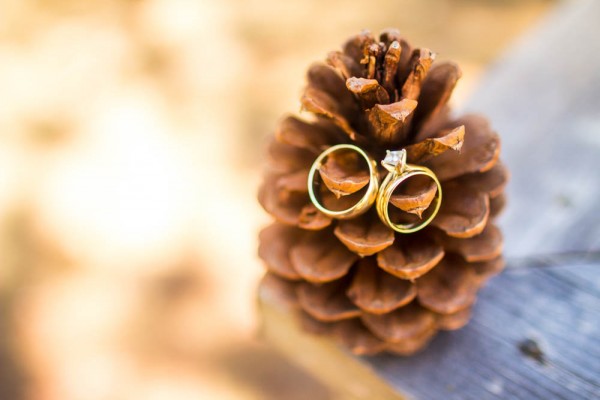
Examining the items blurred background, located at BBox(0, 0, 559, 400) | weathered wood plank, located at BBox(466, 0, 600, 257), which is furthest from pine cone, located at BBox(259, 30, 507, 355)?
blurred background, located at BBox(0, 0, 559, 400)

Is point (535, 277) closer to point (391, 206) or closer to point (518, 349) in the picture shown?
point (518, 349)

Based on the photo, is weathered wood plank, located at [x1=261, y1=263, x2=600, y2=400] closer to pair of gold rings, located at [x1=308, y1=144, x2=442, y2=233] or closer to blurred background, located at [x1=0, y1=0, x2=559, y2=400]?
pair of gold rings, located at [x1=308, y1=144, x2=442, y2=233]

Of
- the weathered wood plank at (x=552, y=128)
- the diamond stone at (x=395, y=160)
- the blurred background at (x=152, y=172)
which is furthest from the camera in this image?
the blurred background at (x=152, y=172)

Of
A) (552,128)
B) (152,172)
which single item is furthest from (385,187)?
(152,172)

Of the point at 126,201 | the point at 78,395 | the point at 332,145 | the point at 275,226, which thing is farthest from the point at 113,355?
the point at 332,145

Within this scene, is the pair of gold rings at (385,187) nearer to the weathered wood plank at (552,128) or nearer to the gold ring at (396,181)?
the gold ring at (396,181)

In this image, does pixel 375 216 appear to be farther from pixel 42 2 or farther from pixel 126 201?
pixel 42 2

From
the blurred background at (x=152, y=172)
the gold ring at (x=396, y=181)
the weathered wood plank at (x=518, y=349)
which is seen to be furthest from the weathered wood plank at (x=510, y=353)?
the blurred background at (x=152, y=172)
